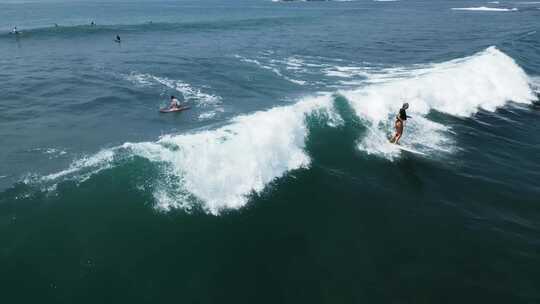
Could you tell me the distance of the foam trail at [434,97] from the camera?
22.0m

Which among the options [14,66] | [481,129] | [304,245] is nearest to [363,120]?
[481,129]

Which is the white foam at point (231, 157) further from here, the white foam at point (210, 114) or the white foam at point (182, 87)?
the white foam at point (182, 87)

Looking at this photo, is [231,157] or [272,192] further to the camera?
[231,157]

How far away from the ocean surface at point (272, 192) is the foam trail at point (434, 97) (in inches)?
6.3

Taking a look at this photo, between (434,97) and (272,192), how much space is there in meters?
17.8

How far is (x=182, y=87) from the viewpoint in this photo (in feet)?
108

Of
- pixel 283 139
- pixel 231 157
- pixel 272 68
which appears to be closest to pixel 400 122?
pixel 283 139

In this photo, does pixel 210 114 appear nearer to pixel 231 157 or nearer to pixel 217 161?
pixel 231 157

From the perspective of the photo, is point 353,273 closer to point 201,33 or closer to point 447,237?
point 447,237

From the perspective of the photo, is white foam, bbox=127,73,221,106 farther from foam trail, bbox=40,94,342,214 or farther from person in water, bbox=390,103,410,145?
person in water, bbox=390,103,410,145

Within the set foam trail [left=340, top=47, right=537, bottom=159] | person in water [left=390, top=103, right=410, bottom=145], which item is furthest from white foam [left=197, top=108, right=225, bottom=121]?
person in water [left=390, top=103, right=410, bottom=145]

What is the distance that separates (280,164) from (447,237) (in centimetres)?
771

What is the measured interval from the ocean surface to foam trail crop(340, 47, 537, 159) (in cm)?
16

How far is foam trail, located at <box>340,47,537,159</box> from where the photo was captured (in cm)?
2198
